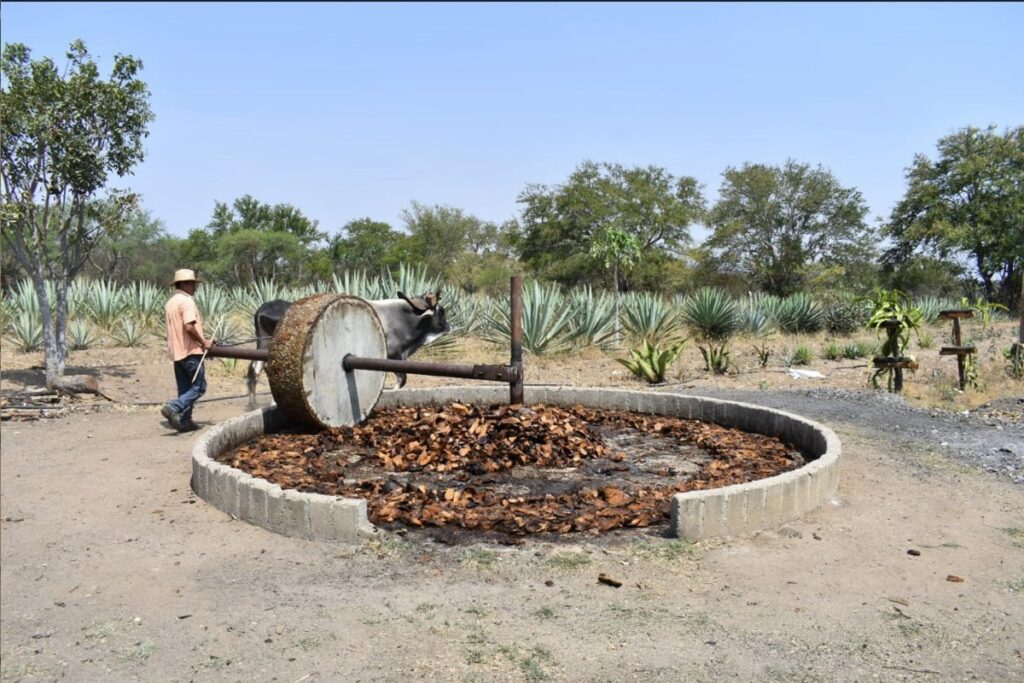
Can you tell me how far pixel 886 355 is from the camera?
415 inches

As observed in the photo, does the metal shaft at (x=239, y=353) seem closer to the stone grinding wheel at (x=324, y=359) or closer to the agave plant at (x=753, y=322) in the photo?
the stone grinding wheel at (x=324, y=359)

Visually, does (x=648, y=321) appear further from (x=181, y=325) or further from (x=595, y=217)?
(x=595, y=217)

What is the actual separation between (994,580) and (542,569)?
2108 millimetres

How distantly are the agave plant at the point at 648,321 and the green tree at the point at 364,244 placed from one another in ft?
103

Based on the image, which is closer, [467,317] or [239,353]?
[239,353]

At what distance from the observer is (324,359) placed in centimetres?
647

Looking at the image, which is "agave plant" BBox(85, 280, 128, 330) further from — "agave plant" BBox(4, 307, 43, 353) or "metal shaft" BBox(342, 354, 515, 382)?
"metal shaft" BBox(342, 354, 515, 382)

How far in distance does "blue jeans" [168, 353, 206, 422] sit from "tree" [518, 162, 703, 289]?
31426 millimetres

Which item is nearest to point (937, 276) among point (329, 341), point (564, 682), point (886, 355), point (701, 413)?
point (886, 355)

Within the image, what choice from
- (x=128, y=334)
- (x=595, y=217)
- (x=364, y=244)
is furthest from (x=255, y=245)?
Result: (x=128, y=334)

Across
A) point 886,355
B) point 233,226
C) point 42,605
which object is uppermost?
point 233,226

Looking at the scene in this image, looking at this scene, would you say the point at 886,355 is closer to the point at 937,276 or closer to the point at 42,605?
the point at 42,605

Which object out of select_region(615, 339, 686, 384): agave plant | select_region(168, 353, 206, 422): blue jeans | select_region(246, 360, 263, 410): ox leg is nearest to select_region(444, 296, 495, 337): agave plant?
select_region(615, 339, 686, 384): agave plant

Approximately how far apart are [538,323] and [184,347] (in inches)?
340
